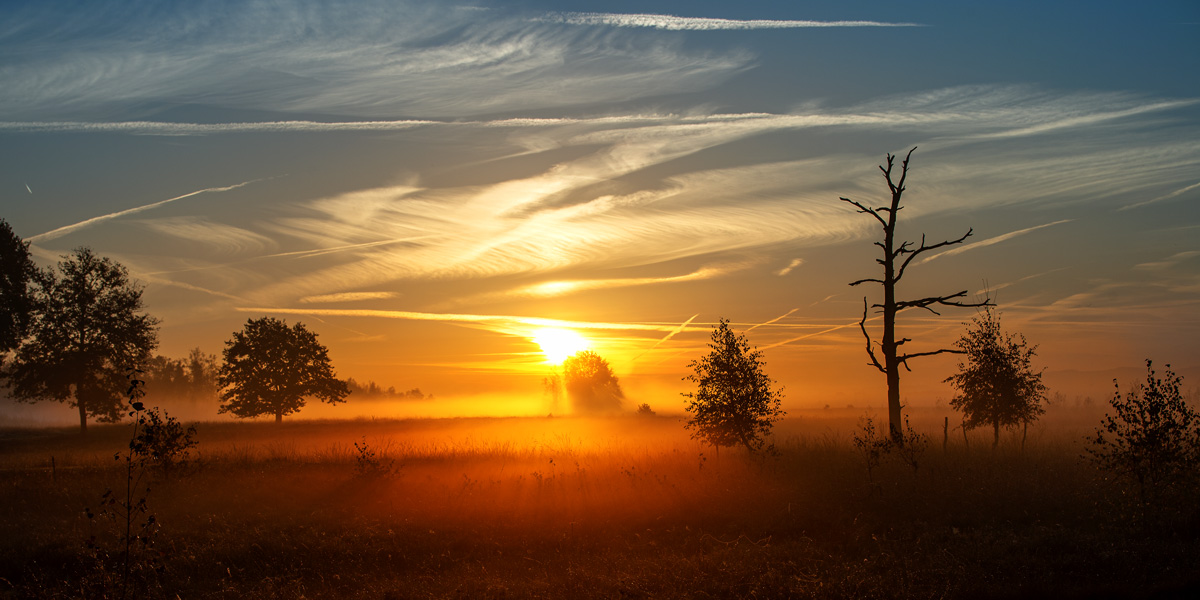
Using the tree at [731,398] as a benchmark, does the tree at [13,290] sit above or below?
above

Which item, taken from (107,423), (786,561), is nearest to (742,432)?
(786,561)

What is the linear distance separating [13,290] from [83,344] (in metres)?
4.78

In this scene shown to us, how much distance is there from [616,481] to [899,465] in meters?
8.07

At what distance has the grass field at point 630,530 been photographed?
36.4 feet

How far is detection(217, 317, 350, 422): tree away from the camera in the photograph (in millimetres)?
51250

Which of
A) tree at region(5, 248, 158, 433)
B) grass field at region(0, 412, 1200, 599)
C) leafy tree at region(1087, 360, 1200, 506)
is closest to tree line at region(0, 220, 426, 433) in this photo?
tree at region(5, 248, 158, 433)

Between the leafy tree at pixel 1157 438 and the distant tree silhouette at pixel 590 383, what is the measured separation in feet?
246

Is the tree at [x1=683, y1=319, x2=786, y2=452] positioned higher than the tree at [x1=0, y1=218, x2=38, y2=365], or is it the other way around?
the tree at [x1=0, y1=218, x2=38, y2=365]

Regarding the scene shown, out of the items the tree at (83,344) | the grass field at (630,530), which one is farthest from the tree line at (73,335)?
the grass field at (630,530)

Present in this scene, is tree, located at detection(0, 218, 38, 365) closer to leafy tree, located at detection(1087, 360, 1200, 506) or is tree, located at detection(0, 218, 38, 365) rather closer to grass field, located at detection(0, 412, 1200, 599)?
grass field, located at detection(0, 412, 1200, 599)

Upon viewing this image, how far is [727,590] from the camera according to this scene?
1075cm

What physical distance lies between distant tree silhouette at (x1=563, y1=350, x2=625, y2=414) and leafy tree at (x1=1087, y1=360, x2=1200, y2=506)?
246 feet

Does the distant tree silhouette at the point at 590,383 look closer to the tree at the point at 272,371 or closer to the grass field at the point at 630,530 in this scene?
the tree at the point at 272,371

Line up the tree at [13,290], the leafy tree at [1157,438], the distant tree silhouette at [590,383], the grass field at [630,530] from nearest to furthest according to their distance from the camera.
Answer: the grass field at [630,530] → the leafy tree at [1157,438] → the tree at [13,290] → the distant tree silhouette at [590,383]
